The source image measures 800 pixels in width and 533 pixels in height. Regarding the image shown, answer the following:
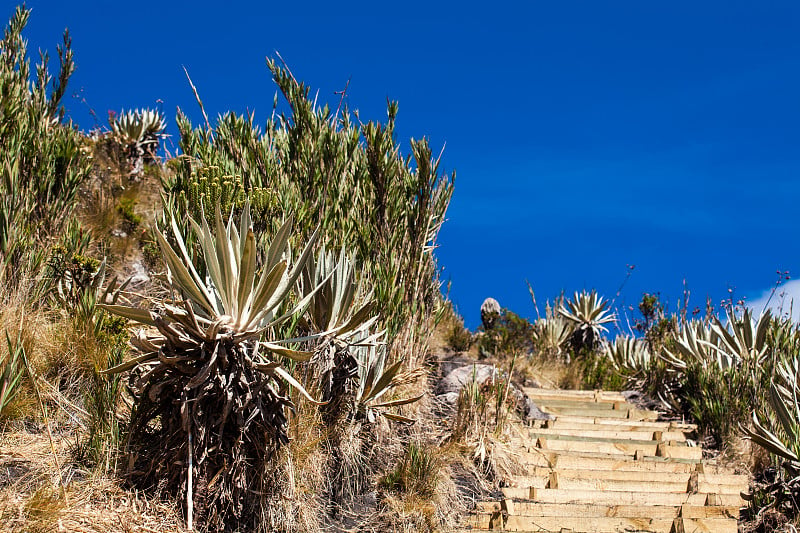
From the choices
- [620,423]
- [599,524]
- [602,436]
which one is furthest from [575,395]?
[599,524]

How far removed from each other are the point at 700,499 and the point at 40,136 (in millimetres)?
8759

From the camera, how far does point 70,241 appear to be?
7.51 meters

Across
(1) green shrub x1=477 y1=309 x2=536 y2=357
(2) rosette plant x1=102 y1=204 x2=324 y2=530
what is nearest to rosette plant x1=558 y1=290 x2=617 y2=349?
(1) green shrub x1=477 y1=309 x2=536 y2=357

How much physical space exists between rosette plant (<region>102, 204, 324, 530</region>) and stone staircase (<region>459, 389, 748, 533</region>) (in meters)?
2.29

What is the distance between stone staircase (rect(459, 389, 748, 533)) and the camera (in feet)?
20.5

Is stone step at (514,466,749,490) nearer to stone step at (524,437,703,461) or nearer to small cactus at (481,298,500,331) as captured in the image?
stone step at (524,437,703,461)

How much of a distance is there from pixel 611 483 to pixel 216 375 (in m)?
4.42

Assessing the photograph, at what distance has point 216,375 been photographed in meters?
4.71

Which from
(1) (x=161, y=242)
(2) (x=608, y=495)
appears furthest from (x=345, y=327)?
(2) (x=608, y=495)

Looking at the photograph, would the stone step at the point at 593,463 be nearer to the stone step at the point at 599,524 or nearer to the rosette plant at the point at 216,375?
the stone step at the point at 599,524

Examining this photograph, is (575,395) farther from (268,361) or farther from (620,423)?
(268,361)

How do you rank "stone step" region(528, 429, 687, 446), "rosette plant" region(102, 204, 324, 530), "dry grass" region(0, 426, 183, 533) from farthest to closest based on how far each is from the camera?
"stone step" region(528, 429, 687, 446), "rosette plant" region(102, 204, 324, 530), "dry grass" region(0, 426, 183, 533)

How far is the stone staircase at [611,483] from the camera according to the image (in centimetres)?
626

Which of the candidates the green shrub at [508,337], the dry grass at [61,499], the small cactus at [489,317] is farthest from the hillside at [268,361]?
the small cactus at [489,317]
